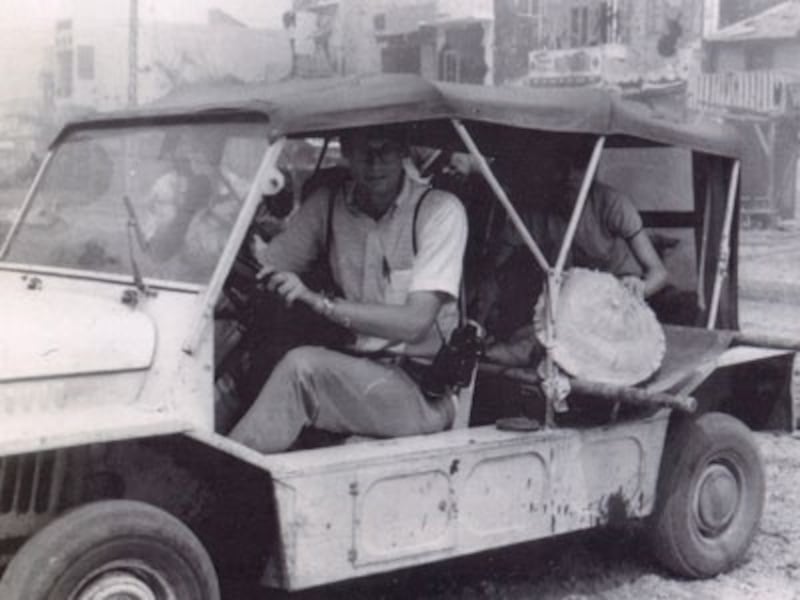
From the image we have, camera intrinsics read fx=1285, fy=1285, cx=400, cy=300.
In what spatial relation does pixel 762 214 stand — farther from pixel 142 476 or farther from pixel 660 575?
pixel 142 476

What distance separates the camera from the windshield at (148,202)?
4246mm

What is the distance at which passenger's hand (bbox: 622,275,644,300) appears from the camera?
5.48 meters

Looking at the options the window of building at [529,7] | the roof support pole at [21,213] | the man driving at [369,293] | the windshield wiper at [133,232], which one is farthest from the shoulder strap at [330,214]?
the window of building at [529,7]

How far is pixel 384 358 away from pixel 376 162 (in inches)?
28.0

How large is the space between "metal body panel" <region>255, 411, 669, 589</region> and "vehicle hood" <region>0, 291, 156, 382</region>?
21.6 inches

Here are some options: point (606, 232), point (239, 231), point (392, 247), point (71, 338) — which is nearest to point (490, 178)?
point (392, 247)

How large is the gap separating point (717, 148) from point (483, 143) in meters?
1.05

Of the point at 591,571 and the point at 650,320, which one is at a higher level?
the point at 650,320

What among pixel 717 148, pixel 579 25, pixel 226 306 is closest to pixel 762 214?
pixel 579 25

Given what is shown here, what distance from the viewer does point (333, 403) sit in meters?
4.41

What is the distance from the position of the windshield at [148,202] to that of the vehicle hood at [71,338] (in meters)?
0.24

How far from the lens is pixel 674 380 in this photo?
529cm

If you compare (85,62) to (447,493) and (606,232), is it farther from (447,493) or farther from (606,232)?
(447,493)

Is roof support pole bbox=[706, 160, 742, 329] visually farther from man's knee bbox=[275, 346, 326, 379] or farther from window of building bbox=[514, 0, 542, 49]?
window of building bbox=[514, 0, 542, 49]
